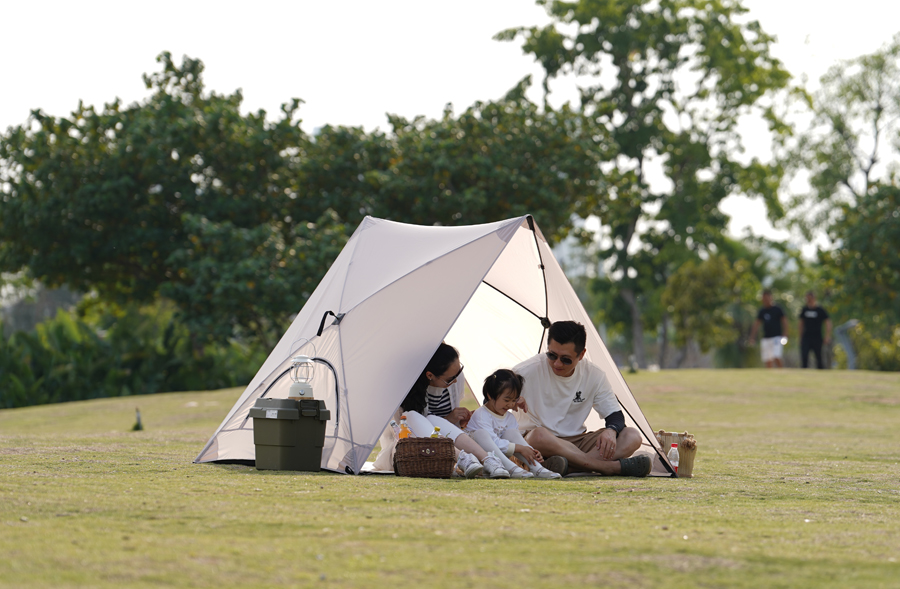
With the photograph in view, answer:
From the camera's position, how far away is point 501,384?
6.11 m

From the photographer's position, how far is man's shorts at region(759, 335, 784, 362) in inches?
709

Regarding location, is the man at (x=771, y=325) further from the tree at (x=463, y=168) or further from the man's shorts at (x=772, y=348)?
the tree at (x=463, y=168)

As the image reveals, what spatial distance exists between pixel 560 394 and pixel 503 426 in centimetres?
61

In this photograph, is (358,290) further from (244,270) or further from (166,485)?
(244,270)

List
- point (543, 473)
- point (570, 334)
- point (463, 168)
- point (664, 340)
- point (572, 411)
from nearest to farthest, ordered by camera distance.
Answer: point (543, 473), point (570, 334), point (572, 411), point (463, 168), point (664, 340)

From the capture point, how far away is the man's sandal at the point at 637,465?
241 inches

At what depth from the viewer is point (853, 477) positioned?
6.29 metres

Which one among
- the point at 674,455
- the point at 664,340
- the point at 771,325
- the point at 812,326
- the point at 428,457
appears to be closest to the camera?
the point at 428,457

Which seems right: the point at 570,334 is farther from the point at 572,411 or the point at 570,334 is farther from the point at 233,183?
the point at 233,183

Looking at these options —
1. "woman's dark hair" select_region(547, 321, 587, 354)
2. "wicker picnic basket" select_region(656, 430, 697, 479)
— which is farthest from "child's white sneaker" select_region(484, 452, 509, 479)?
"wicker picnic basket" select_region(656, 430, 697, 479)

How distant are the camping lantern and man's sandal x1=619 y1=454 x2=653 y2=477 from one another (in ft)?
6.95

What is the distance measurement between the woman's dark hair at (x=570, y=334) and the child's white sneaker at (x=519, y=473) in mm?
981

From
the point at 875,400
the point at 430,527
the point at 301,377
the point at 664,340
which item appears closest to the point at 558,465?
the point at 301,377

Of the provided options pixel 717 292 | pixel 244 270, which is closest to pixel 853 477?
pixel 244 270
